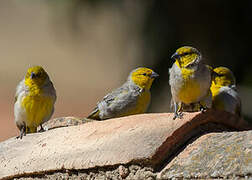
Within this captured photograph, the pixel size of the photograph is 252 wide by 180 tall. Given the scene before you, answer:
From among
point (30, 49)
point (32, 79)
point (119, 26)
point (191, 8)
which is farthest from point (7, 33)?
point (32, 79)

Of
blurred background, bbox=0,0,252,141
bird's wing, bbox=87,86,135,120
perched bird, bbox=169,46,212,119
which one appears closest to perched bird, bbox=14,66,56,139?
bird's wing, bbox=87,86,135,120

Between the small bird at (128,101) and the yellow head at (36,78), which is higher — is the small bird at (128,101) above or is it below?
below

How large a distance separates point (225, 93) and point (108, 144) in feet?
10.0

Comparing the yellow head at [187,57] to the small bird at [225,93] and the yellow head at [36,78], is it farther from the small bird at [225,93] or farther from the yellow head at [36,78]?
the yellow head at [36,78]

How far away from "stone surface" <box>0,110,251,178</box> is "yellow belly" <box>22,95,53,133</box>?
2.06 meters

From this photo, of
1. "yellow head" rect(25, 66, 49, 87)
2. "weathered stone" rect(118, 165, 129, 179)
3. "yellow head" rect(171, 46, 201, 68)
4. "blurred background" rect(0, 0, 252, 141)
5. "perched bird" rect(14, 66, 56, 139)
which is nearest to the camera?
"weathered stone" rect(118, 165, 129, 179)

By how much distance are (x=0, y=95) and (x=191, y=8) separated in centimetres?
1993

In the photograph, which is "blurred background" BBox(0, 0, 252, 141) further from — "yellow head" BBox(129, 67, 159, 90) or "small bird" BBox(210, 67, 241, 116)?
"yellow head" BBox(129, 67, 159, 90)

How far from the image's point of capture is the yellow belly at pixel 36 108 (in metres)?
5.89

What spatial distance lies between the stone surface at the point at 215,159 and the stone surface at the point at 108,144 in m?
0.13

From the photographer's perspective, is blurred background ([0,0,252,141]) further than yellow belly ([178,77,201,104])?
Yes

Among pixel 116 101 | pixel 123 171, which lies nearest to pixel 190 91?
pixel 116 101

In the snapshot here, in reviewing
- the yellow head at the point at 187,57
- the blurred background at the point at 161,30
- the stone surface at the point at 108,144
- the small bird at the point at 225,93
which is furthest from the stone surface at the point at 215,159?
the blurred background at the point at 161,30

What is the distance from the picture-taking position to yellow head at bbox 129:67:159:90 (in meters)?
6.21
